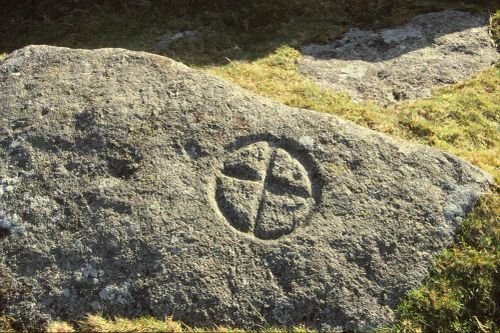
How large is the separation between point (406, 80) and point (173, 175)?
5.21m

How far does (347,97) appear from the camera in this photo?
8828 mm

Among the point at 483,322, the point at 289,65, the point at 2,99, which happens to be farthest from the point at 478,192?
the point at 2,99

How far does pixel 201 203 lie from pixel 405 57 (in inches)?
233

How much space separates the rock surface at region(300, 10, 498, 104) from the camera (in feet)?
30.1

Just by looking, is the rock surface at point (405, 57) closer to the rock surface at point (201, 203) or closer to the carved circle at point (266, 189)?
the rock surface at point (201, 203)

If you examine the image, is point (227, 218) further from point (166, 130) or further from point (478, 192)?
point (478, 192)

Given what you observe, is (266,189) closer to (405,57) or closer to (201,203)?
(201,203)

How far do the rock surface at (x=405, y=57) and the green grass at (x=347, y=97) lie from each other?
0.27 meters

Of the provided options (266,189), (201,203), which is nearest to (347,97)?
(266,189)

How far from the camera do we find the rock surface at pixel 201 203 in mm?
5113

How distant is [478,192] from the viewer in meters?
5.98

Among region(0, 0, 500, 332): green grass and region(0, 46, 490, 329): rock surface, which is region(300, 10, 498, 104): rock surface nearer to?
region(0, 0, 500, 332): green grass

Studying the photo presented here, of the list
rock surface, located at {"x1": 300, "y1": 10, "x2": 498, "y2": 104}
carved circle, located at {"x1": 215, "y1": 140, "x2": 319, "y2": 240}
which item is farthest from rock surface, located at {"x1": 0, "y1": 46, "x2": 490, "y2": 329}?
rock surface, located at {"x1": 300, "y1": 10, "x2": 498, "y2": 104}

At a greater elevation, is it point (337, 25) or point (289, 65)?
point (337, 25)
